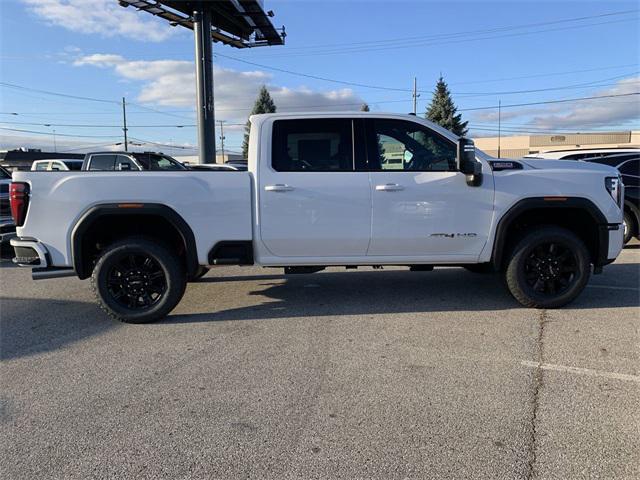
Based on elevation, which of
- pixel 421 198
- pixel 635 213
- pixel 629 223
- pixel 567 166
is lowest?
pixel 629 223

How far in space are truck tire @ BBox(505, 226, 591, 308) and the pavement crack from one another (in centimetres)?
40

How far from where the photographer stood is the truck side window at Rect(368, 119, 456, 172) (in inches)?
209

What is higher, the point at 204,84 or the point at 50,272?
the point at 204,84

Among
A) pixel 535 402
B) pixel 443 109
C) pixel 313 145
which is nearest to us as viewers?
pixel 535 402

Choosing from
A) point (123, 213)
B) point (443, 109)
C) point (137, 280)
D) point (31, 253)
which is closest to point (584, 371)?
point (137, 280)

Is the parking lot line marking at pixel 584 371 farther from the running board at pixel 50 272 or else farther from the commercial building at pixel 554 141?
the commercial building at pixel 554 141

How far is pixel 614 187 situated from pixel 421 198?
2.14 metres

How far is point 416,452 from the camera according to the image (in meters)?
2.83

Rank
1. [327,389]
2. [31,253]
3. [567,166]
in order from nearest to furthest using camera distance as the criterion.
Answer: [327,389] → [31,253] → [567,166]

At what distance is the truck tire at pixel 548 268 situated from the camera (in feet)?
17.7

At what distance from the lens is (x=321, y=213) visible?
17.1 feet

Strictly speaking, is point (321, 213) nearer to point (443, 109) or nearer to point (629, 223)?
point (629, 223)

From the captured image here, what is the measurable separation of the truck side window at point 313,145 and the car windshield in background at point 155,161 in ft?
31.0

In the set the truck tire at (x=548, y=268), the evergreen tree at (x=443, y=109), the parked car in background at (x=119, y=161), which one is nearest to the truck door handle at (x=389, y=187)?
the truck tire at (x=548, y=268)
